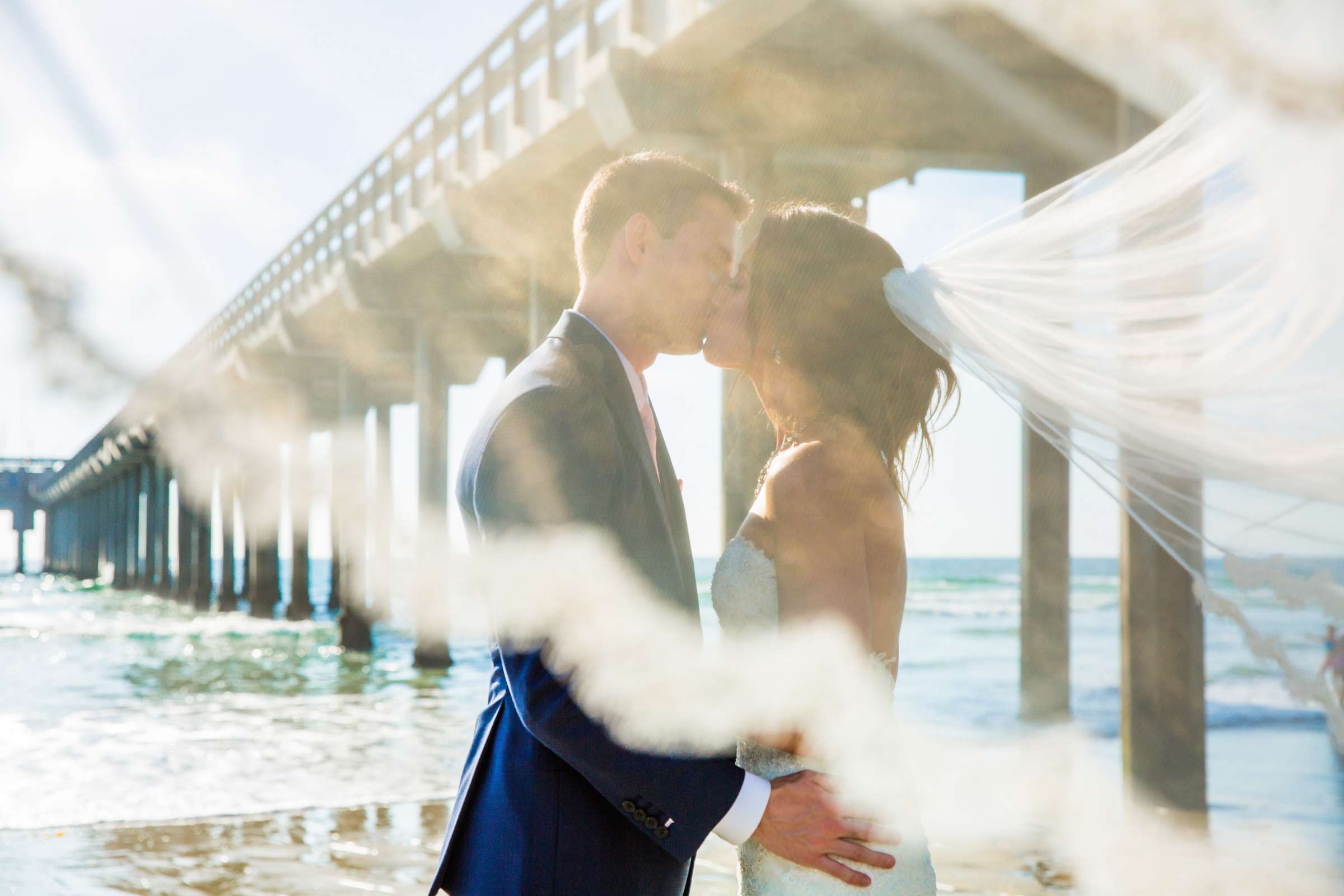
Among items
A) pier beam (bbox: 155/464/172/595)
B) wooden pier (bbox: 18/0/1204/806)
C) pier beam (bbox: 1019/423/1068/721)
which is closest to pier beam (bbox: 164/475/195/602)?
pier beam (bbox: 155/464/172/595)

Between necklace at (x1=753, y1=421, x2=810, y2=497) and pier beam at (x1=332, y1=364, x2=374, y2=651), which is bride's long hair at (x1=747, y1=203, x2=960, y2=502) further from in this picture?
pier beam at (x1=332, y1=364, x2=374, y2=651)

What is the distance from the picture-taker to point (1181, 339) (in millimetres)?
2885

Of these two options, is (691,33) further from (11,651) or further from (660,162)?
(11,651)

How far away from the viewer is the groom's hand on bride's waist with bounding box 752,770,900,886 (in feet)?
6.94

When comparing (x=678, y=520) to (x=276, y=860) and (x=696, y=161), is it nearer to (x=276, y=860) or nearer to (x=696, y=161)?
(x=276, y=860)

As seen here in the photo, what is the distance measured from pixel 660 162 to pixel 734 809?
1.17 meters

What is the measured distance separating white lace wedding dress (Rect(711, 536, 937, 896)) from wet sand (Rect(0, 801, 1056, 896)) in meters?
3.42

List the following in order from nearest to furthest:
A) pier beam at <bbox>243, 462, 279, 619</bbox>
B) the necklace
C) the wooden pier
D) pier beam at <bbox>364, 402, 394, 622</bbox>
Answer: the necklace → the wooden pier → pier beam at <bbox>364, 402, 394, 622</bbox> → pier beam at <bbox>243, 462, 279, 619</bbox>

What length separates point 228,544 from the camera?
41.7 meters

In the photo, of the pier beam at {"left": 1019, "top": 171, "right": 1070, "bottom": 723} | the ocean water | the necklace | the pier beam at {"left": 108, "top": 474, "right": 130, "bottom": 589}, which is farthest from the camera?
the pier beam at {"left": 108, "top": 474, "right": 130, "bottom": 589}

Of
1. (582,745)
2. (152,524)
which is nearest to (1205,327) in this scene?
(582,745)

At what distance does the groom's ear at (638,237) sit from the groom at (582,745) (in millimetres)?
46

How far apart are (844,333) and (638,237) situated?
2.00 feet

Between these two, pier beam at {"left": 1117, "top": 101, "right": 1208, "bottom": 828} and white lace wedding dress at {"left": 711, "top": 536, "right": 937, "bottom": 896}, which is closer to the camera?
white lace wedding dress at {"left": 711, "top": 536, "right": 937, "bottom": 896}
